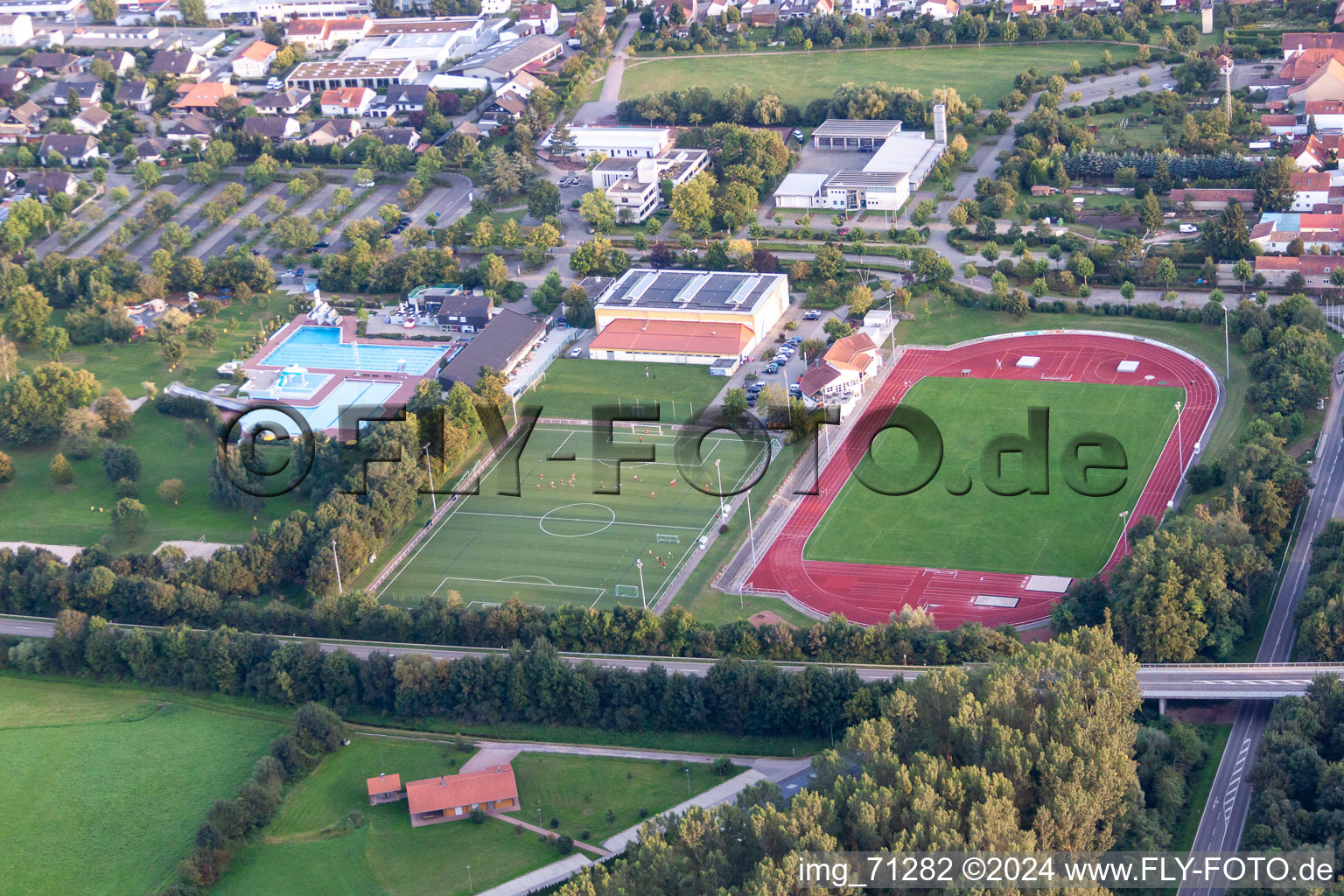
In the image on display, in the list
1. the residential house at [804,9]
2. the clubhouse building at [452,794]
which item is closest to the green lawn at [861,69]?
the residential house at [804,9]

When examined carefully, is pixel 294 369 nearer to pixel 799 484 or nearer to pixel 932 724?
pixel 799 484

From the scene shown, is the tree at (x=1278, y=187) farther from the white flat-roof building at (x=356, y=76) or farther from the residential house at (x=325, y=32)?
the residential house at (x=325, y=32)

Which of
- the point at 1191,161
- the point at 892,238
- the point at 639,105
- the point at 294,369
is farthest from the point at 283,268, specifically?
the point at 1191,161

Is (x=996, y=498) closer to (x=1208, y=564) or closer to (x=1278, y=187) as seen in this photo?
(x=1208, y=564)

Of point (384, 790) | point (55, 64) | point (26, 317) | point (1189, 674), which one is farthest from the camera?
point (55, 64)

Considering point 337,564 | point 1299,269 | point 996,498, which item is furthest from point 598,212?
point 1299,269

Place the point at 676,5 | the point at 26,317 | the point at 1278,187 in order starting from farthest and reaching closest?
the point at 676,5
the point at 1278,187
the point at 26,317

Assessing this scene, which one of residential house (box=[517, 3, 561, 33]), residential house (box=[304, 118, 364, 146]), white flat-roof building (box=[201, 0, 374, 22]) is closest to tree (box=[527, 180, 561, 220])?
residential house (box=[304, 118, 364, 146])

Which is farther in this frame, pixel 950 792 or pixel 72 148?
pixel 72 148
